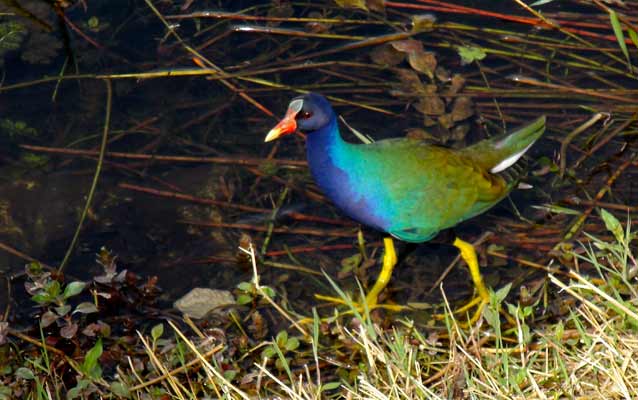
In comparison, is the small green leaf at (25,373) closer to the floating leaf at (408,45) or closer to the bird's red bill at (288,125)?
the bird's red bill at (288,125)

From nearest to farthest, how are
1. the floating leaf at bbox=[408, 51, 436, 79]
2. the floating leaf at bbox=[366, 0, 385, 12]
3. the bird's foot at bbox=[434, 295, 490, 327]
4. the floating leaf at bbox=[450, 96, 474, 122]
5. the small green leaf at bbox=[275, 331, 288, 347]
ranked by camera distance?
1. the small green leaf at bbox=[275, 331, 288, 347]
2. the bird's foot at bbox=[434, 295, 490, 327]
3. the floating leaf at bbox=[450, 96, 474, 122]
4. the floating leaf at bbox=[408, 51, 436, 79]
5. the floating leaf at bbox=[366, 0, 385, 12]

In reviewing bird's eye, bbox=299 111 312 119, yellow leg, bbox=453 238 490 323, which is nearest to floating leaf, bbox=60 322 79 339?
bird's eye, bbox=299 111 312 119

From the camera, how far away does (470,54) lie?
4.30 meters

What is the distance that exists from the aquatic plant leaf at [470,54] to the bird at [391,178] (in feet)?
3.24

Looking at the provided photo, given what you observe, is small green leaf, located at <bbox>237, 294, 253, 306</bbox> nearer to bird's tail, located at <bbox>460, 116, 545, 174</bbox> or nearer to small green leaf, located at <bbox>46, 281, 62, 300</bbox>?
small green leaf, located at <bbox>46, 281, 62, 300</bbox>

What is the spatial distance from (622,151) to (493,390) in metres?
1.87

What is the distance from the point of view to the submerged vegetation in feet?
9.11

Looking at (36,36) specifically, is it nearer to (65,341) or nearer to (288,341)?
(65,341)

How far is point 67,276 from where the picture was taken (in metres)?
3.50

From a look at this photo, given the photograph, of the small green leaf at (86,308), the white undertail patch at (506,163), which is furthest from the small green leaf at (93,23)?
the white undertail patch at (506,163)

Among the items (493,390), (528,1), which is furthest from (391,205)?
(528,1)

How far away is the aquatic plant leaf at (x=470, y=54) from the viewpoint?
4.28 metres

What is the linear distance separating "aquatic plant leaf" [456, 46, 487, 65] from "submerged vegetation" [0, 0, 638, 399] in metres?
0.02

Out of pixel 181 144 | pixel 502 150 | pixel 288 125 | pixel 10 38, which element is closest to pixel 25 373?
pixel 288 125
